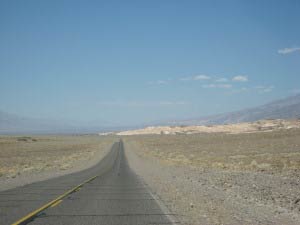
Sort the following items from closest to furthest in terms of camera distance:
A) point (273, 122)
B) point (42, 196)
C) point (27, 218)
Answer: point (27, 218) < point (42, 196) < point (273, 122)

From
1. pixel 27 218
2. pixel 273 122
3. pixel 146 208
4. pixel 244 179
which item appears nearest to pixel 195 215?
pixel 146 208

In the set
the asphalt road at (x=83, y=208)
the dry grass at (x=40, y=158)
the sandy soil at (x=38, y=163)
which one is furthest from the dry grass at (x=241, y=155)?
the asphalt road at (x=83, y=208)

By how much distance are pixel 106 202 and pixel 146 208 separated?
2022 millimetres

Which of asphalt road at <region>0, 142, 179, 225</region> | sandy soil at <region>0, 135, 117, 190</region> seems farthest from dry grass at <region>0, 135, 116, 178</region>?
asphalt road at <region>0, 142, 179, 225</region>

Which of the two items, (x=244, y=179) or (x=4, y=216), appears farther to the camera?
(x=244, y=179)

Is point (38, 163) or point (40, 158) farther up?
point (40, 158)

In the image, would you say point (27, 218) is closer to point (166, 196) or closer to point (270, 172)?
point (166, 196)

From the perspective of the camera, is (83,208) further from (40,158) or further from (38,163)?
(40,158)

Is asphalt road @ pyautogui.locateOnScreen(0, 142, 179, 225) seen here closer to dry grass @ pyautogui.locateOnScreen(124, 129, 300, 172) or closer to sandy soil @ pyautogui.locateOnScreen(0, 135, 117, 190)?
sandy soil @ pyautogui.locateOnScreen(0, 135, 117, 190)

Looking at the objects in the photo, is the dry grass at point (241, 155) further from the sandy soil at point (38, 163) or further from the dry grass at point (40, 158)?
the dry grass at point (40, 158)

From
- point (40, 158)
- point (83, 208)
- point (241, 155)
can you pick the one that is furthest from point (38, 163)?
point (83, 208)

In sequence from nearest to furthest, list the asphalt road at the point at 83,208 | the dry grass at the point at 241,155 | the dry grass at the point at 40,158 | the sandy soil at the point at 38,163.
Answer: the asphalt road at the point at 83,208
the sandy soil at the point at 38,163
the dry grass at the point at 241,155
the dry grass at the point at 40,158

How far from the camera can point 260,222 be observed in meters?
→ 12.1

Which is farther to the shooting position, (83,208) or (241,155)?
(241,155)
